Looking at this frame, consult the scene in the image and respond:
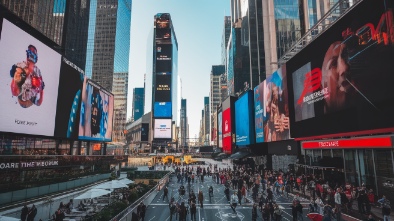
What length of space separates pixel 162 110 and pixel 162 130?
35.8 ft

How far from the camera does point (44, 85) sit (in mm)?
31266

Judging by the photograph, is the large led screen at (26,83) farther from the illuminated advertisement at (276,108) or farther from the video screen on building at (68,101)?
the illuminated advertisement at (276,108)

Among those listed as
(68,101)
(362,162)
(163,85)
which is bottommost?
(362,162)

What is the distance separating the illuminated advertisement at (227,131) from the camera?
63.3 metres

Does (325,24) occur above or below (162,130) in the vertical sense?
above

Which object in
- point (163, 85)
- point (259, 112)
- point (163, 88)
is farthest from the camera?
Answer: point (163, 85)

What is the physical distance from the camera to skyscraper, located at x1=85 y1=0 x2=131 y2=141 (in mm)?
156000

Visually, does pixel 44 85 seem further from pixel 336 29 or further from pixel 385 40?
pixel 385 40

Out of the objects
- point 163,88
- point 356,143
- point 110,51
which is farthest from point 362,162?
point 110,51

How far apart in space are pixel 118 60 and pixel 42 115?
5664 inches

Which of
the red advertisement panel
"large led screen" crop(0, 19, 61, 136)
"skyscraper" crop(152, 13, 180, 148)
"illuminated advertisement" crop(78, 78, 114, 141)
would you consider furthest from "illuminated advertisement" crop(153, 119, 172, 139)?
the red advertisement panel

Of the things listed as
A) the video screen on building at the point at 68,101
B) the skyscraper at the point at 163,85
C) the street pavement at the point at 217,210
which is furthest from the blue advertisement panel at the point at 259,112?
the skyscraper at the point at 163,85

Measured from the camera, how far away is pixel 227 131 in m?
66.2

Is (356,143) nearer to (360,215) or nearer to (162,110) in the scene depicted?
(360,215)
